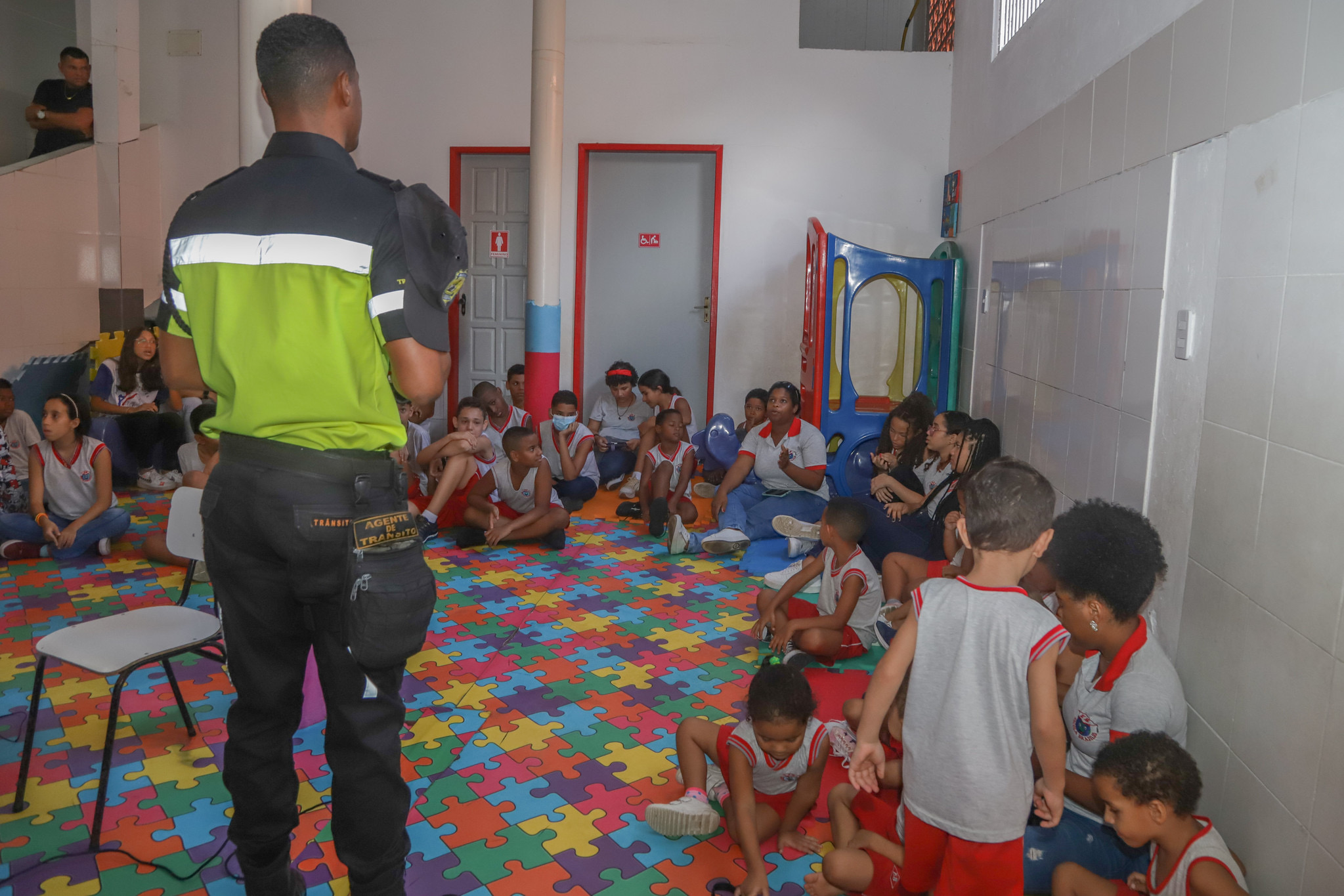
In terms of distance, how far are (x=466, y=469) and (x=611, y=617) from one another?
174 cm

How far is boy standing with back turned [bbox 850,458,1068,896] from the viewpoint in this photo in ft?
6.19

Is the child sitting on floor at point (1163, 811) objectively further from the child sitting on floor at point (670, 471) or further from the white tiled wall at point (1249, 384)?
the child sitting on floor at point (670, 471)

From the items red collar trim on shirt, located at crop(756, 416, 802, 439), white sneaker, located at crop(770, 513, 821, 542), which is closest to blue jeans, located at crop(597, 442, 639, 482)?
red collar trim on shirt, located at crop(756, 416, 802, 439)

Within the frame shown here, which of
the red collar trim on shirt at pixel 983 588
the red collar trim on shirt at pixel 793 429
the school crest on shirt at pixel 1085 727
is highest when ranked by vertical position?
the red collar trim on shirt at pixel 983 588

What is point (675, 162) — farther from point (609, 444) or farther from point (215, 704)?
point (215, 704)

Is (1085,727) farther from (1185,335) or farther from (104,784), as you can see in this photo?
(104,784)

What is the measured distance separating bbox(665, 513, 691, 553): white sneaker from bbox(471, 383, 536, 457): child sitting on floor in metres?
1.39

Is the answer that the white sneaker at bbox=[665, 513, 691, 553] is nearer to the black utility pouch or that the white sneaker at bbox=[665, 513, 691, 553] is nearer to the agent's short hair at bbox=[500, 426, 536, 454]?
the agent's short hair at bbox=[500, 426, 536, 454]

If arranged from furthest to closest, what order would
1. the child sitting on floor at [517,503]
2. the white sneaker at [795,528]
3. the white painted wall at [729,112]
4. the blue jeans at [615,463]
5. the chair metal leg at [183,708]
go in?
the white painted wall at [729,112]
the blue jeans at [615,463]
the child sitting on floor at [517,503]
the white sneaker at [795,528]
the chair metal leg at [183,708]

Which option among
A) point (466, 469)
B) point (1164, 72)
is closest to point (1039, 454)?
Answer: point (1164, 72)

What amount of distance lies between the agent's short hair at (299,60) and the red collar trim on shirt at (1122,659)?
219 centimetres

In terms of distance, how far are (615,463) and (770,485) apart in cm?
171

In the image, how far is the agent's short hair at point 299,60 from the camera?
1795mm

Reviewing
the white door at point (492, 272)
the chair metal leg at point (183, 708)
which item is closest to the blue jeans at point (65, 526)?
the chair metal leg at point (183, 708)
